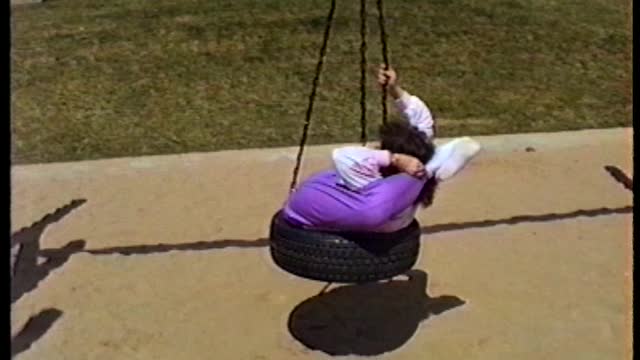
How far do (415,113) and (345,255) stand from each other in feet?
1.56

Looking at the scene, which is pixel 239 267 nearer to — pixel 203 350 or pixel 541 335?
pixel 203 350

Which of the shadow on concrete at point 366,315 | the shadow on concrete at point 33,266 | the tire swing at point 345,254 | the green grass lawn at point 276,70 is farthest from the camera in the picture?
the green grass lawn at point 276,70

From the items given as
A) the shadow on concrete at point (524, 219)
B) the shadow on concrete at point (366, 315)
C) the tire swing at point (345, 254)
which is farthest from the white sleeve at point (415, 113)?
the shadow on concrete at point (524, 219)

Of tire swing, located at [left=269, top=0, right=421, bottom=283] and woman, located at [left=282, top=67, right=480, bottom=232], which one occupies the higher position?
woman, located at [left=282, top=67, right=480, bottom=232]

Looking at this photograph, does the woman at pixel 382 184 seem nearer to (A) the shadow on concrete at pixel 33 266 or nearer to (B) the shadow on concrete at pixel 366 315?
(B) the shadow on concrete at pixel 366 315

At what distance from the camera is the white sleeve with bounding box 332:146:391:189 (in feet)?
11.0

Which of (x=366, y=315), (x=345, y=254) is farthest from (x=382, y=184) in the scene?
(x=366, y=315)

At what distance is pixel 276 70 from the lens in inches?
287

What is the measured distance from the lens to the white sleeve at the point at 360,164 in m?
3.34

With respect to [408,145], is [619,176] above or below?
below

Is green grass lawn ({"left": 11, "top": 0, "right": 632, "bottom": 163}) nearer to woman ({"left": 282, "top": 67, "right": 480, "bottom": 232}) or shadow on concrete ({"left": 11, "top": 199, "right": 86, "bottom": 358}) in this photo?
shadow on concrete ({"left": 11, "top": 199, "right": 86, "bottom": 358})

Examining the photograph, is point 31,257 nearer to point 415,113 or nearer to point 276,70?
point 415,113

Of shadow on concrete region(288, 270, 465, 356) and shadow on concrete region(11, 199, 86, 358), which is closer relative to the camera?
shadow on concrete region(288, 270, 465, 356)

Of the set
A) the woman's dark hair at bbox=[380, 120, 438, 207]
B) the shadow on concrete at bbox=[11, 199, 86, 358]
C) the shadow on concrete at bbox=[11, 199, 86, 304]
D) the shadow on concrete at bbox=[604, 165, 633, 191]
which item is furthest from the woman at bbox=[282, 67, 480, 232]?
the shadow on concrete at bbox=[604, 165, 633, 191]
